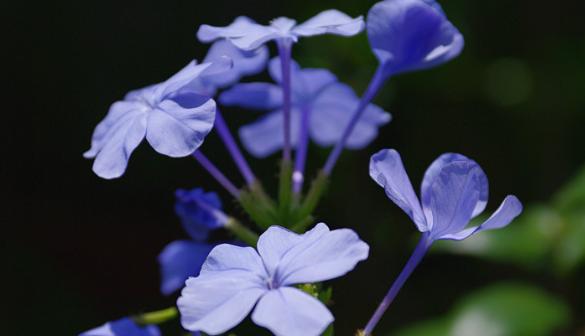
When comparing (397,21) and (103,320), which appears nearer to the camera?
(397,21)

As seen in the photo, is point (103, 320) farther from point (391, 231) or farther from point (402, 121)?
point (402, 121)

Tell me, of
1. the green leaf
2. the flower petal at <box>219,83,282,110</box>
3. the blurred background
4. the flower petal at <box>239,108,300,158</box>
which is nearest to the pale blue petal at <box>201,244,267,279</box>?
the flower petal at <box>219,83,282,110</box>

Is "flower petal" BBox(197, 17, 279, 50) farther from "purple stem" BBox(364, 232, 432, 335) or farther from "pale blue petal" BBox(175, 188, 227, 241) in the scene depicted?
"purple stem" BBox(364, 232, 432, 335)

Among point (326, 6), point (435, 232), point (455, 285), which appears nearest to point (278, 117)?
point (435, 232)

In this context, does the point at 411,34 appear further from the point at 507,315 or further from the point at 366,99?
the point at 507,315

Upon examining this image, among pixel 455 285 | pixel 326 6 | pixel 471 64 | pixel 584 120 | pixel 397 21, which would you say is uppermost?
pixel 397 21

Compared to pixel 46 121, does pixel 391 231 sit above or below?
below

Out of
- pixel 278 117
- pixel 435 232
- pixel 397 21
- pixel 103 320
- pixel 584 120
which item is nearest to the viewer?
pixel 435 232
